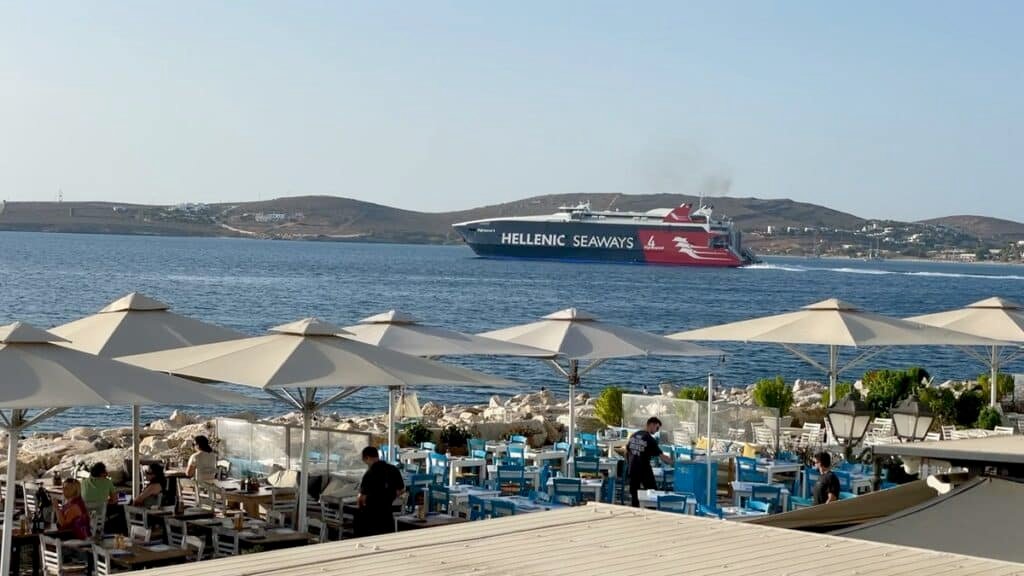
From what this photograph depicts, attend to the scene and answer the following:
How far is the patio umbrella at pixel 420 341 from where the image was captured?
1333 centimetres

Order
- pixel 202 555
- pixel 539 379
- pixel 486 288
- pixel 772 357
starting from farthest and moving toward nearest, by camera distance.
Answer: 1. pixel 486 288
2. pixel 772 357
3. pixel 539 379
4. pixel 202 555

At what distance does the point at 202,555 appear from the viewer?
31.1ft

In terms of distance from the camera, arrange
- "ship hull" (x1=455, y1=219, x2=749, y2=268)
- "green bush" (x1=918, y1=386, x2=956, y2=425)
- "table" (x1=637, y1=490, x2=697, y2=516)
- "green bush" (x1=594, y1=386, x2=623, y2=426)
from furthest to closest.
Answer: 1. "ship hull" (x1=455, y1=219, x2=749, y2=268)
2. "green bush" (x1=594, y1=386, x2=623, y2=426)
3. "green bush" (x1=918, y1=386, x2=956, y2=425)
4. "table" (x1=637, y1=490, x2=697, y2=516)

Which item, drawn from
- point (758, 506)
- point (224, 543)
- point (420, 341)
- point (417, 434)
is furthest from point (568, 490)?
point (417, 434)

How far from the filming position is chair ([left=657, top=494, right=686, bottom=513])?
10.8m

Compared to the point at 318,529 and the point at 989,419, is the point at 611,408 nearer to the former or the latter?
the point at 989,419

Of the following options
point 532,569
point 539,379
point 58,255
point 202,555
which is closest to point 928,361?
point 539,379

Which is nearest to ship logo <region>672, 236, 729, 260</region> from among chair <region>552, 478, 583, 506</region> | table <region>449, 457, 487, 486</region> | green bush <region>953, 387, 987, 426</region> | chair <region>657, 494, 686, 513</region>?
green bush <region>953, 387, 987, 426</region>

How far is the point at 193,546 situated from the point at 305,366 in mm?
1587

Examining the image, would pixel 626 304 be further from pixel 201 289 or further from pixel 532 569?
pixel 532 569

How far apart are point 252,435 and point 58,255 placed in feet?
414

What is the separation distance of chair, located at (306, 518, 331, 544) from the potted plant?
5.46 meters

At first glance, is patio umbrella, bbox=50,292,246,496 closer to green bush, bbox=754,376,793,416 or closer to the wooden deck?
the wooden deck

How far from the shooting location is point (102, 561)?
9.19 metres
